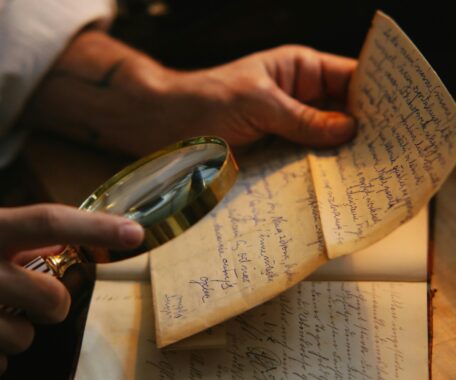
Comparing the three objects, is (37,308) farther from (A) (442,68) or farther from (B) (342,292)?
(A) (442,68)

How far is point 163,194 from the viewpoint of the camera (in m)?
0.65

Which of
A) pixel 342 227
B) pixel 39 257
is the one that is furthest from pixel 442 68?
pixel 39 257

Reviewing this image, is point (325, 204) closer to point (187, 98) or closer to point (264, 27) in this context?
point (187, 98)

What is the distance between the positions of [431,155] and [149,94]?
1.74 ft

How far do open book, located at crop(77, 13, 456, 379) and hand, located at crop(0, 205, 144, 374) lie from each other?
96 mm

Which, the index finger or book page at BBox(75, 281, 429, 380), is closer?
the index finger

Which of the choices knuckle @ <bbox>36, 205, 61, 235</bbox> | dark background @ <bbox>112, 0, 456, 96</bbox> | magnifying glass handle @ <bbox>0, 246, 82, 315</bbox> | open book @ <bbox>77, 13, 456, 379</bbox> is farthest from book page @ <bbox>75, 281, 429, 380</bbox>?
dark background @ <bbox>112, 0, 456, 96</bbox>

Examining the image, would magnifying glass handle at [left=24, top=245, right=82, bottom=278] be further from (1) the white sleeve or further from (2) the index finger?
(1) the white sleeve

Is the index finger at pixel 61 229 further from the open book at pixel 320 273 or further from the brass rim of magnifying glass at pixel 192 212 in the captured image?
the open book at pixel 320 273

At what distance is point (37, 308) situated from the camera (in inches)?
25.2

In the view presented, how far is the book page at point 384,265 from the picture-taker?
76cm

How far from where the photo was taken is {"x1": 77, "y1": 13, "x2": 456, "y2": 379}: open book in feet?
2.22

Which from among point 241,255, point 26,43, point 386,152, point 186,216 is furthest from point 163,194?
point 26,43

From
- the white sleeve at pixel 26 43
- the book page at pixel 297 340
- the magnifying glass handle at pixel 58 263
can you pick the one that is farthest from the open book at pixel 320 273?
the white sleeve at pixel 26 43
